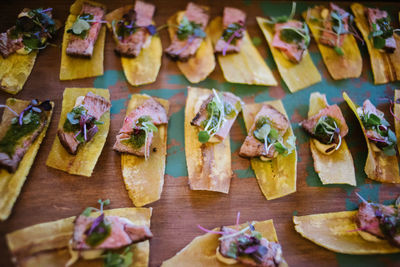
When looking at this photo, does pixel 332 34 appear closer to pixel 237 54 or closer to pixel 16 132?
pixel 237 54

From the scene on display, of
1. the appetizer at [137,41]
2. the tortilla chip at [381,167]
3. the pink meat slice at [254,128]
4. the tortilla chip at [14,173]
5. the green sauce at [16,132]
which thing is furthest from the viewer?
the appetizer at [137,41]

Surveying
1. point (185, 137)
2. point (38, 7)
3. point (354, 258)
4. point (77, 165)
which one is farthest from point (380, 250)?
point (38, 7)

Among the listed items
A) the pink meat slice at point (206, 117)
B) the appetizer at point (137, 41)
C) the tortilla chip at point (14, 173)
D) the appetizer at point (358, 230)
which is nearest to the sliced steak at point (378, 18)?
the appetizer at point (358, 230)

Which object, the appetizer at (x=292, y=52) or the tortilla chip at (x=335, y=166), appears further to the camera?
the appetizer at (x=292, y=52)

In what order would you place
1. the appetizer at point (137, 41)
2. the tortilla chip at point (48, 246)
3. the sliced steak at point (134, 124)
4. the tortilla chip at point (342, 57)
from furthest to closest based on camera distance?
the tortilla chip at point (342, 57), the appetizer at point (137, 41), the sliced steak at point (134, 124), the tortilla chip at point (48, 246)

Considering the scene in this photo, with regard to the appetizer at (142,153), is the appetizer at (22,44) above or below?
above

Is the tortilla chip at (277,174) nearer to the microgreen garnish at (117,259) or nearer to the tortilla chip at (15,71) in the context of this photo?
the microgreen garnish at (117,259)

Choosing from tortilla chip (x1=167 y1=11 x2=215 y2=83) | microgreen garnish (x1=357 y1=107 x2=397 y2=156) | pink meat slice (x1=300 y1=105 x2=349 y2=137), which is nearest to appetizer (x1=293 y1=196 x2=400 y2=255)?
microgreen garnish (x1=357 y1=107 x2=397 y2=156)

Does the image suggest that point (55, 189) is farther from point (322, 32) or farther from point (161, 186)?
point (322, 32)

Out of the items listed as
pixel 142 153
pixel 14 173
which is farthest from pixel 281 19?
pixel 14 173
